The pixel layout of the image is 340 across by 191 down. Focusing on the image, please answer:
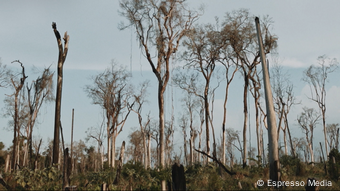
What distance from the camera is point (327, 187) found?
900 cm

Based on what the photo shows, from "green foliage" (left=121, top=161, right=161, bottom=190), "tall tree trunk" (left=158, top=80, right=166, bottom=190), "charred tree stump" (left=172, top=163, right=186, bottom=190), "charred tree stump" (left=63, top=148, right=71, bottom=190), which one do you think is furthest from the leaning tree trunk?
"tall tree trunk" (left=158, top=80, right=166, bottom=190)

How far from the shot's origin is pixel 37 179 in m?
9.75

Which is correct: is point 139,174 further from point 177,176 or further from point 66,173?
point 177,176

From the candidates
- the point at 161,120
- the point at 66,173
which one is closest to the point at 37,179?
the point at 66,173

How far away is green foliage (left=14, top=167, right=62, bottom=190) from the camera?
9.11 meters

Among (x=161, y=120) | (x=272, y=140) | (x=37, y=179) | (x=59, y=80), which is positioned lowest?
(x=37, y=179)

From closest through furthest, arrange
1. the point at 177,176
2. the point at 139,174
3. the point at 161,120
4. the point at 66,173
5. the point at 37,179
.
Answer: the point at 177,176
the point at 66,173
the point at 37,179
the point at 139,174
the point at 161,120

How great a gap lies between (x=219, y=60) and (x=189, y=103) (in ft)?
Answer: 45.3

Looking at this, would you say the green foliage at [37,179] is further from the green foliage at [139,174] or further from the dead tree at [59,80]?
the green foliage at [139,174]

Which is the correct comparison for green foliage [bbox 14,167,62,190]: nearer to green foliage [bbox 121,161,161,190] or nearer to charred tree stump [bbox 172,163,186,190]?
green foliage [bbox 121,161,161,190]

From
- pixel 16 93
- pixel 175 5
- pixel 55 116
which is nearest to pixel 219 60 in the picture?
pixel 175 5

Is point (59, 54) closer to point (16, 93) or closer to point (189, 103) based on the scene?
point (16, 93)

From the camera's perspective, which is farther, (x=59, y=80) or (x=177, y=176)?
(x=59, y=80)

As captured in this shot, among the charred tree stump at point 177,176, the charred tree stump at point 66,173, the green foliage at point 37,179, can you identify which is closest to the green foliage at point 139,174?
the green foliage at point 37,179
